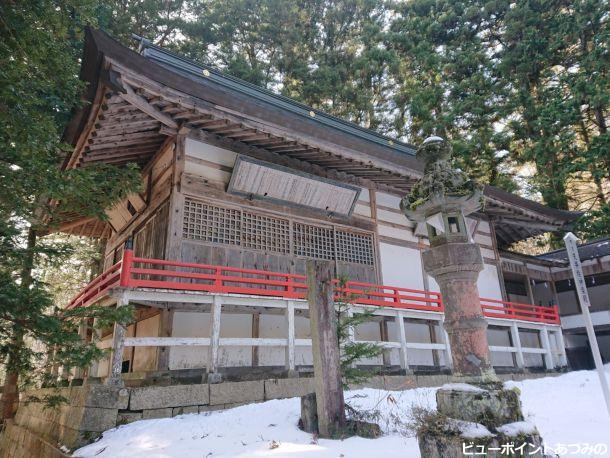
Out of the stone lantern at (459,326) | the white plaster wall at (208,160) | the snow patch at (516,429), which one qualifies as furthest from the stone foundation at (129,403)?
the white plaster wall at (208,160)

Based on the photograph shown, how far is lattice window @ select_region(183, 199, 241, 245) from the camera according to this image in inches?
322

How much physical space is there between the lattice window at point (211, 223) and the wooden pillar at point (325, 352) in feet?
12.6

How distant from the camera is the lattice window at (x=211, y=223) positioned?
8.17 meters

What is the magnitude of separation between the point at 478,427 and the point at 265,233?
259 inches

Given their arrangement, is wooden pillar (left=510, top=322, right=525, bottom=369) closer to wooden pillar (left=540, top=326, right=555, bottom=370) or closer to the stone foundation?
wooden pillar (left=540, top=326, right=555, bottom=370)

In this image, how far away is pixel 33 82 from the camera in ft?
21.5

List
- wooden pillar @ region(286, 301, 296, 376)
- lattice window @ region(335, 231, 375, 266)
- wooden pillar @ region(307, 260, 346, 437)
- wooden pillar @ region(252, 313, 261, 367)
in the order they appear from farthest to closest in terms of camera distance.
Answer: lattice window @ region(335, 231, 375, 266)
wooden pillar @ region(252, 313, 261, 367)
wooden pillar @ region(286, 301, 296, 376)
wooden pillar @ region(307, 260, 346, 437)

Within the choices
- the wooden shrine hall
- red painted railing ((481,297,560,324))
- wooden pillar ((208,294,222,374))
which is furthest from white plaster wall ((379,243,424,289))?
wooden pillar ((208,294,222,374))

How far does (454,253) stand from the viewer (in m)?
3.80

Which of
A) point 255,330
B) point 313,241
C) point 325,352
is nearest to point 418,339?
point 313,241

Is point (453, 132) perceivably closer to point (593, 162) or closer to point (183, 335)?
point (593, 162)

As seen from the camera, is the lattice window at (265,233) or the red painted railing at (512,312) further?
the red painted railing at (512,312)

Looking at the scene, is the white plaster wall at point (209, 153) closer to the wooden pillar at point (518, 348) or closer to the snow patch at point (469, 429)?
the snow patch at point (469, 429)

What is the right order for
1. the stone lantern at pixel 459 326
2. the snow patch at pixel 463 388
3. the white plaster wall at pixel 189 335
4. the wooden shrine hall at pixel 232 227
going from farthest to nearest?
the white plaster wall at pixel 189 335 < the wooden shrine hall at pixel 232 227 < the snow patch at pixel 463 388 < the stone lantern at pixel 459 326
